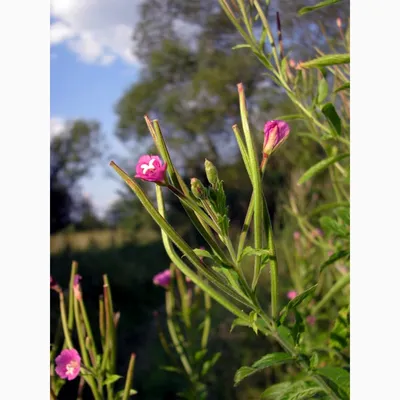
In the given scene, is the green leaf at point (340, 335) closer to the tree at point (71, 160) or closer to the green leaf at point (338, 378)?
the green leaf at point (338, 378)

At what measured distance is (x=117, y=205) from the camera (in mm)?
3506

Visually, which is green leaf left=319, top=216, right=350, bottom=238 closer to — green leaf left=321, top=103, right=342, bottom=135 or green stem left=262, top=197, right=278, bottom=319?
green leaf left=321, top=103, right=342, bottom=135

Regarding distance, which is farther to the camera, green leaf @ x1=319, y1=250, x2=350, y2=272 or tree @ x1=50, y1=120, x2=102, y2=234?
tree @ x1=50, y1=120, x2=102, y2=234

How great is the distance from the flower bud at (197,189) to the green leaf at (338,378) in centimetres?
23

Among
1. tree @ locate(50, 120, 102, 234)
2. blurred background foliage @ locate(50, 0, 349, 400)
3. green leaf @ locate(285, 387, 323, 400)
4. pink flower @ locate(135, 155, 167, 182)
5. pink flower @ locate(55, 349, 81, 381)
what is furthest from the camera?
tree @ locate(50, 120, 102, 234)

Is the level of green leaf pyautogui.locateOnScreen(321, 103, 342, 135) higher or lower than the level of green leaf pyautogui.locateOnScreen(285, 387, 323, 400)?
higher

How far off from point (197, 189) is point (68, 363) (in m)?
0.34

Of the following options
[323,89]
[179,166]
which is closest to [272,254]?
[323,89]

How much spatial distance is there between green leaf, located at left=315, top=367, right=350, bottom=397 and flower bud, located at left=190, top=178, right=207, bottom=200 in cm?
23

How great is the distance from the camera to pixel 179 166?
2.60 m

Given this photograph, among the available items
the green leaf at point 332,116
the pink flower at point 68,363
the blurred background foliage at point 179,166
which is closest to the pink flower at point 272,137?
the green leaf at point 332,116

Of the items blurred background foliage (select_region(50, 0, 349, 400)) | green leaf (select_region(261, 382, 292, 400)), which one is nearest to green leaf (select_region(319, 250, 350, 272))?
→ green leaf (select_region(261, 382, 292, 400))

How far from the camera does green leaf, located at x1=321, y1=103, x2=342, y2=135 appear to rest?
56 centimetres
